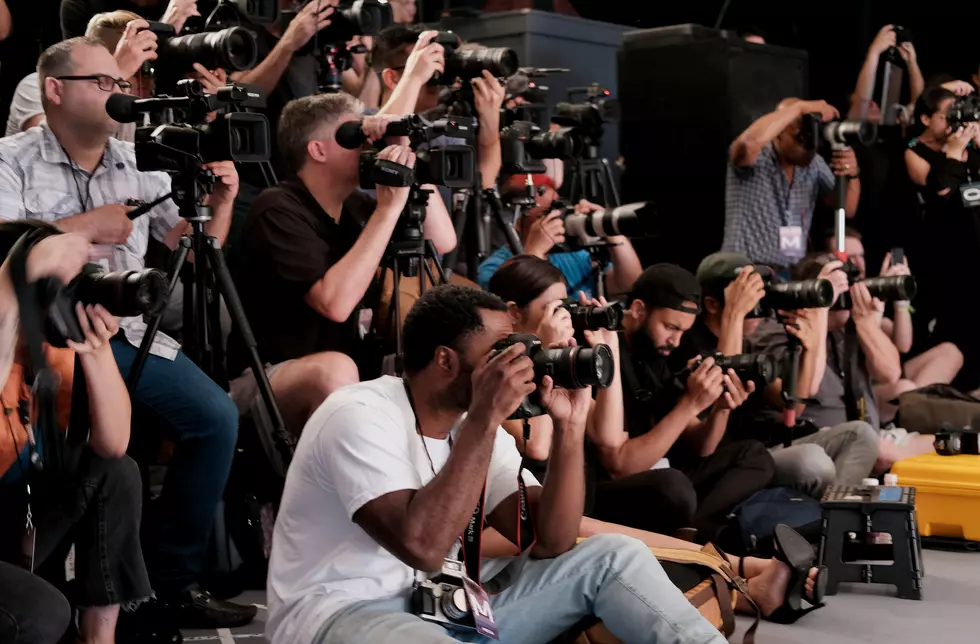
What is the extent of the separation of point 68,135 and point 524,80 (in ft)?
5.54

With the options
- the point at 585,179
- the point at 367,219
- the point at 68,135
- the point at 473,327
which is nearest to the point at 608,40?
the point at 585,179

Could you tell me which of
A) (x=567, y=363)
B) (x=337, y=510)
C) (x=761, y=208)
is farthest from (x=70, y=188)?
(x=761, y=208)

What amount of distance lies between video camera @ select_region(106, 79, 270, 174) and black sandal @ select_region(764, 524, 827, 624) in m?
1.46

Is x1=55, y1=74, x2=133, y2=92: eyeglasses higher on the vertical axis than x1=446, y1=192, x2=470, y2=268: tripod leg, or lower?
higher

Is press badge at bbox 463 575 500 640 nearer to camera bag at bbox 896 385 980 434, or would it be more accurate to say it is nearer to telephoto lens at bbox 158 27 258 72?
telephoto lens at bbox 158 27 258 72

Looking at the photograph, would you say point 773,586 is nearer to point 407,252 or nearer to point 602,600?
point 602,600

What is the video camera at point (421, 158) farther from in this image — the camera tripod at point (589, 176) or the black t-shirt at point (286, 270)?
the camera tripod at point (589, 176)

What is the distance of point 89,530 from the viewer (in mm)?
2469

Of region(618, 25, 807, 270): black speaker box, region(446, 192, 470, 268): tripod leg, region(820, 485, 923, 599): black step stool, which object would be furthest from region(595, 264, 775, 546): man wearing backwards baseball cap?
region(618, 25, 807, 270): black speaker box

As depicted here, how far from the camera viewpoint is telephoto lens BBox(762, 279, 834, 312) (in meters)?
4.02

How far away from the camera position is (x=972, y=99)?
16.9ft

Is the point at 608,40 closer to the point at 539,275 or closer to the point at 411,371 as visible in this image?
the point at 539,275

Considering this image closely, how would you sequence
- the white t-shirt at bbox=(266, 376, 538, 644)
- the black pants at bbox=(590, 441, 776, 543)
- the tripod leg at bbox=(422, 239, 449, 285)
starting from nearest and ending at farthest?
the white t-shirt at bbox=(266, 376, 538, 644)
the black pants at bbox=(590, 441, 776, 543)
the tripod leg at bbox=(422, 239, 449, 285)

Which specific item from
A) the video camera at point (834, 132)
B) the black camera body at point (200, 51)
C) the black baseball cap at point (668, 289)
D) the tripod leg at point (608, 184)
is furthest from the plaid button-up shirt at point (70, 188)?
the video camera at point (834, 132)
